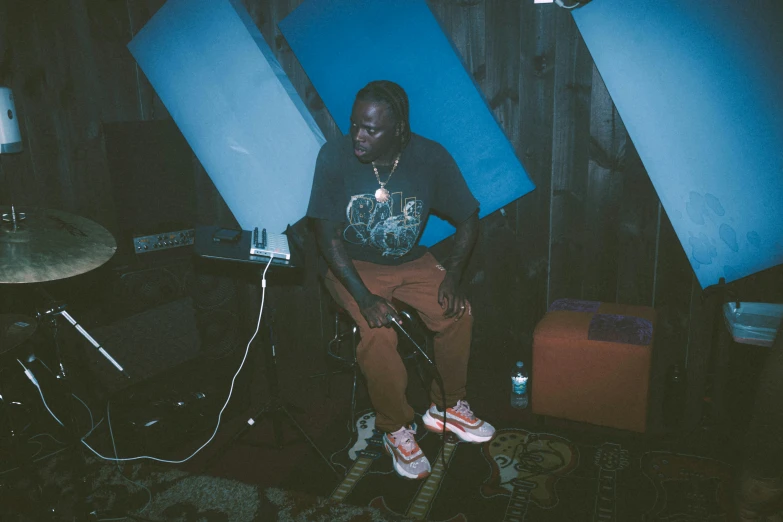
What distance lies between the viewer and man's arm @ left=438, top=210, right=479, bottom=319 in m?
2.58

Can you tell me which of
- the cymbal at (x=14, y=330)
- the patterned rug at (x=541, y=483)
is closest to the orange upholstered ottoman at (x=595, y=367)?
the patterned rug at (x=541, y=483)

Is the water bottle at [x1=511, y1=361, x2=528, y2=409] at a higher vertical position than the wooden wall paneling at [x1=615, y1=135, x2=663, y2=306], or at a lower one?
lower

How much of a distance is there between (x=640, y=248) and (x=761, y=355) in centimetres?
74

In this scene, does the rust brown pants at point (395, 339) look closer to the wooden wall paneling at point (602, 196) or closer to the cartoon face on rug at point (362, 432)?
the cartoon face on rug at point (362, 432)

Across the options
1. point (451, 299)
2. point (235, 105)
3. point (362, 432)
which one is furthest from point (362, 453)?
point (235, 105)

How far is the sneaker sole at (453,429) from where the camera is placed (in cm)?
260

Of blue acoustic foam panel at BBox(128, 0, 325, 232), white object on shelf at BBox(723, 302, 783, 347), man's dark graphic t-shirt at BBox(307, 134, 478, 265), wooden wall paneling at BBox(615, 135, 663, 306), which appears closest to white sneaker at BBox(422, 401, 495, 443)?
man's dark graphic t-shirt at BBox(307, 134, 478, 265)

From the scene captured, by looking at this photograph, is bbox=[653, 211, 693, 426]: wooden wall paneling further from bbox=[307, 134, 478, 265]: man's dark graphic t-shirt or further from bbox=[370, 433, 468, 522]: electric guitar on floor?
bbox=[370, 433, 468, 522]: electric guitar on floor

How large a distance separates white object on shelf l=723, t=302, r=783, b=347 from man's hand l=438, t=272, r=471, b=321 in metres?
1.15

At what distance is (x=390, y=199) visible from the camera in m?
2.53

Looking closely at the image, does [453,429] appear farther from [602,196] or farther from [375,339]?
[602,196]

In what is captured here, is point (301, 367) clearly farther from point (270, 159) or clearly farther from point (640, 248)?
point (640, 248)

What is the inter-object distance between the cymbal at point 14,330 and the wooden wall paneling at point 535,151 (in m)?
2.25

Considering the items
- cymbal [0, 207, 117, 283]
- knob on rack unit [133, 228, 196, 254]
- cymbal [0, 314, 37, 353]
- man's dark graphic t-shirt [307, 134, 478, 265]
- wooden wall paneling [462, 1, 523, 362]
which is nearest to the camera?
cymbal [0, 207, 117, 283]
